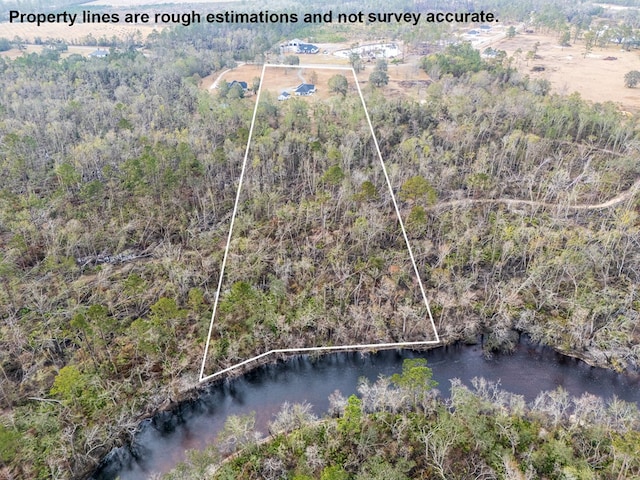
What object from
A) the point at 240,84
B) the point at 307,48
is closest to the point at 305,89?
the point at 240,84

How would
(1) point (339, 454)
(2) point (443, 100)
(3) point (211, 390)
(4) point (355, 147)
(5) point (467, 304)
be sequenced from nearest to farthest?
(1) point (339, 454), (3) point (211, 390), (5) point (467, 304), (4) point (355, 147), (2) point (443, 100)

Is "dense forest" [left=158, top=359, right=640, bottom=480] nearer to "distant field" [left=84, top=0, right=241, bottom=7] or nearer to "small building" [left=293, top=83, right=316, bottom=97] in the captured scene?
"small building" [left=293, top=83, right=316, bottom=97]

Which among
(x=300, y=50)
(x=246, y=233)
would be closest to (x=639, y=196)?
(x=246, y=233)

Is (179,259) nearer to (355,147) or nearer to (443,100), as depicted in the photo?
(355,147)

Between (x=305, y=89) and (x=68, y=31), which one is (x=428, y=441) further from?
(x=68, y=31)

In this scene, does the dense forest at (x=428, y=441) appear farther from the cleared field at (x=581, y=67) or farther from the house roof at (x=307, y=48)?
the house roof at (x=307, y=48)

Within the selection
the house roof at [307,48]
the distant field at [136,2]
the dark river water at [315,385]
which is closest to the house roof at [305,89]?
the house roof at [307,48]

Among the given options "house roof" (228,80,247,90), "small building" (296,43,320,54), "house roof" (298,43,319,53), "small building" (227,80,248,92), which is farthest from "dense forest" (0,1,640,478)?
"house roof" (298,43,319,53)

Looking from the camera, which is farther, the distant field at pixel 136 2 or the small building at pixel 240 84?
the distant field at pixel 136 2
